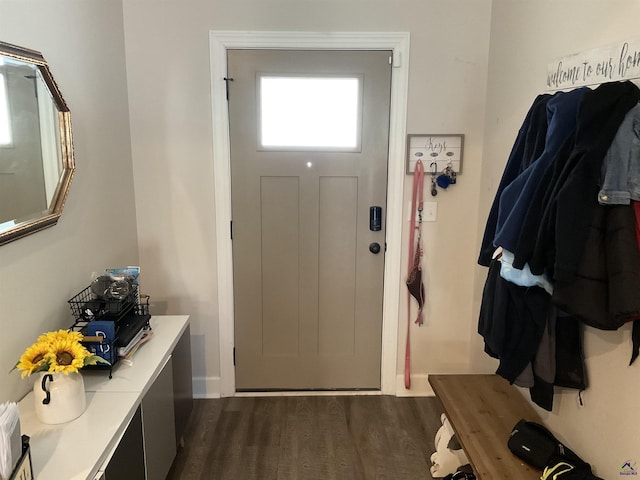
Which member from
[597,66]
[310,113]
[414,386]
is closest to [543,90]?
[597,66]

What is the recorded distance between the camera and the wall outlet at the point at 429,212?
292 cm

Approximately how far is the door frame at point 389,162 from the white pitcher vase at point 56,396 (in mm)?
1396

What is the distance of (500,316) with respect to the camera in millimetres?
1848

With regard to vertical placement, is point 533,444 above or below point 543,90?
below

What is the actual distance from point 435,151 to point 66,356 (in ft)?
7.04

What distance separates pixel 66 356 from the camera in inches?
62.9

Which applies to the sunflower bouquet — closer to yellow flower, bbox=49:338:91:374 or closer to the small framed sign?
yellow flower, bbox=49:338:91:374

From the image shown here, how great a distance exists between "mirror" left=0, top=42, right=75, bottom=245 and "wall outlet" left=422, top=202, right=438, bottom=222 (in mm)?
1871

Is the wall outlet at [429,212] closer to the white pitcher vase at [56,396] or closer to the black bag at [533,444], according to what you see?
the black bag at [533,444]

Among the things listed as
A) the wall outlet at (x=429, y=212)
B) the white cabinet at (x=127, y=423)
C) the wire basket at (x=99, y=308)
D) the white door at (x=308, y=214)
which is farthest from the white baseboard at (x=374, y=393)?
the wire basket at (x=99, y=308)

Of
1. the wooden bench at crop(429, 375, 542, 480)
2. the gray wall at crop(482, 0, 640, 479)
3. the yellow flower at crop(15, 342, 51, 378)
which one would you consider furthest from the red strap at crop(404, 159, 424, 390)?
the yellow flower at crop(15, 342, 51, 378)

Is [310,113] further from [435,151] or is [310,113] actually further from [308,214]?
[435,151]

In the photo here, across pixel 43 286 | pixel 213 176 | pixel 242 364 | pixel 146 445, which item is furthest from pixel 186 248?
pixel 146 445

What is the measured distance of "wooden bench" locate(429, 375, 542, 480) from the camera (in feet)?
5.93
